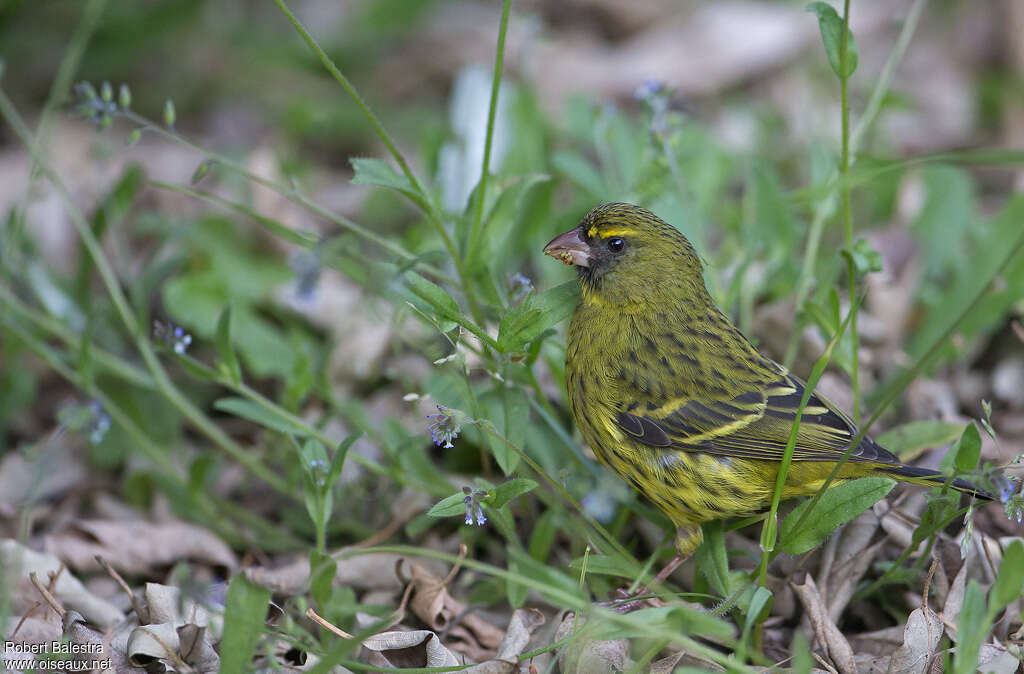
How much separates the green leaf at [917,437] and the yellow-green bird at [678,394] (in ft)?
1.20

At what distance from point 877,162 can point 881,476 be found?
3.57 ft

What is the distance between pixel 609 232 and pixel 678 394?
60 centimetres

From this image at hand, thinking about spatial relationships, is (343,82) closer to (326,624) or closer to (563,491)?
(563,491)

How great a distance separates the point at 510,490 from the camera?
2.72 m

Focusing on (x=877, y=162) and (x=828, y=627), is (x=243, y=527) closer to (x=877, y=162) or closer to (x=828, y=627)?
(x=828, y=627)

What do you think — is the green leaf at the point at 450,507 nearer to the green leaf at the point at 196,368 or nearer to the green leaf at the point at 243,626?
the green leaf at the point at 243,626

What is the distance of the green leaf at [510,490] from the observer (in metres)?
2.68

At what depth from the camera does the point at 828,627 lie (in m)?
2.91

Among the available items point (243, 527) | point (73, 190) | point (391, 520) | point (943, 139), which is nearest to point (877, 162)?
point (391, 520)

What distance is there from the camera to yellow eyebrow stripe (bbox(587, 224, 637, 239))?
318 centimetres

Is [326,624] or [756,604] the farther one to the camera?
[326,624]

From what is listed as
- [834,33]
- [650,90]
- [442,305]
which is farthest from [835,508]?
[650,90]

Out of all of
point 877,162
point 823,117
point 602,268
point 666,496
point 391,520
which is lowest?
point 391,520

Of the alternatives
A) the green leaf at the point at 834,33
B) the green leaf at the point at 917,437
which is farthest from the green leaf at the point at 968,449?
the green leaf at the point at 834,33
